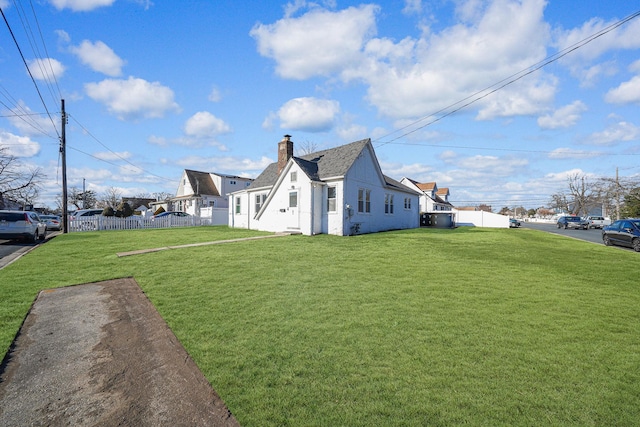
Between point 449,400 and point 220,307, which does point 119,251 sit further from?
point 449,400

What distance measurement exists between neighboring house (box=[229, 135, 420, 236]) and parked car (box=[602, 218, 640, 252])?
517 inches

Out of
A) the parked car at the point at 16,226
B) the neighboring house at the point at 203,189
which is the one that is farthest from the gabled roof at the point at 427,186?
the parked car at the point at 16,226

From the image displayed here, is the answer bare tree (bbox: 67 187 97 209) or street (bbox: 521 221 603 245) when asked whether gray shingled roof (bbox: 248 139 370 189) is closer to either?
street (bbox: 521 221 603 245)

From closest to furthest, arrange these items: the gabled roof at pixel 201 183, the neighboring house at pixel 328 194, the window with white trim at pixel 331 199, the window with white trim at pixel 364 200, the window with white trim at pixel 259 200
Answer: the neighboring house at pixel 328 194 < the window with white trim at pixel 331 199 < the window with white trim at pixel 364 200 < the window with white trim at pixel 259 200 < the gabled roof at pixel 201 183

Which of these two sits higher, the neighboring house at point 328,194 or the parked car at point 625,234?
the neighboring house at point 328,194

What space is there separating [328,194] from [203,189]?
29312 mm

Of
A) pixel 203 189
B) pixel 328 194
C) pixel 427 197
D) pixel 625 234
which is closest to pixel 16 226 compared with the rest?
pixel 328 194

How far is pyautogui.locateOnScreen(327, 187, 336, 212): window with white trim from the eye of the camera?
1853 centimetres

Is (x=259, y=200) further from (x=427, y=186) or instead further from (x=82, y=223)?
(x=427, y=186)

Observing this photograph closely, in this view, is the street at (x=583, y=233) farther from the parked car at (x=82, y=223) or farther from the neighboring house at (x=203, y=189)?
the neighboring house at (x=203, y=189)

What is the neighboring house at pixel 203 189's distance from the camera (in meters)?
41.6

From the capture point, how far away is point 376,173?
71.6ft

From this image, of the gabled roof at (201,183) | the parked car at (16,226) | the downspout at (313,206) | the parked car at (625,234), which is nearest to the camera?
the parked car at (16,226)

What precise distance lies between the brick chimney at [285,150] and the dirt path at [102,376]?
1716 cm
